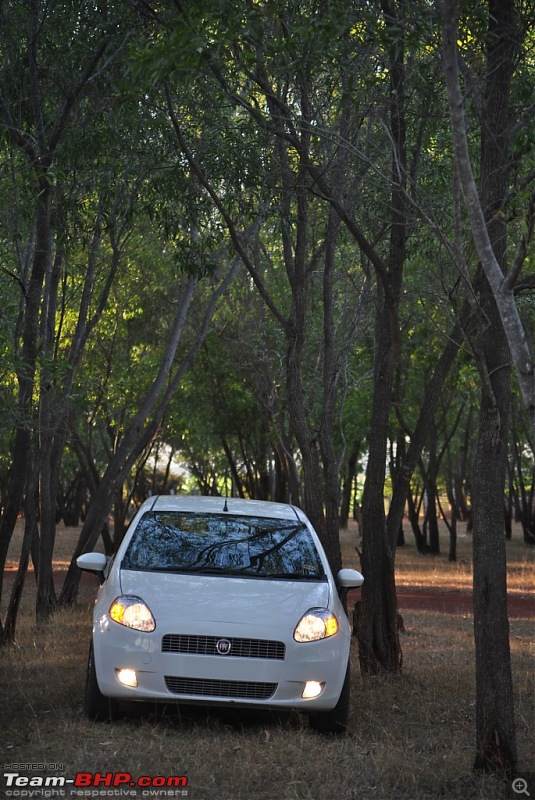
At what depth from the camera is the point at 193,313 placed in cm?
2523

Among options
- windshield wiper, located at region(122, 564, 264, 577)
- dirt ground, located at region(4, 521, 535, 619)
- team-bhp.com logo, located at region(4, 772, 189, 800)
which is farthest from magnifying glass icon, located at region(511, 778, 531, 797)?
dirt ground, located at region(4, 521, 535, 619)

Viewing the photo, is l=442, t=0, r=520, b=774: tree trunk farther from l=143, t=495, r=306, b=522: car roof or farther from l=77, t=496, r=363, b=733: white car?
l=143, t=495, r=306, b=522: car roof

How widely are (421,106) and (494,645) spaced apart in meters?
5.13

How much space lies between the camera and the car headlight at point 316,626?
23.6ft

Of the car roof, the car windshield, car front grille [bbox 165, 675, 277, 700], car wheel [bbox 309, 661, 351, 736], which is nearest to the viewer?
car front grille [bbox 165, 675, 277, 700]

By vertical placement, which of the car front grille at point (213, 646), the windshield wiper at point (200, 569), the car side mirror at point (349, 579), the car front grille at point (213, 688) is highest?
the windshield wiper at point (200, 569)

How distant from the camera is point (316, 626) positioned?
7277 millimetres

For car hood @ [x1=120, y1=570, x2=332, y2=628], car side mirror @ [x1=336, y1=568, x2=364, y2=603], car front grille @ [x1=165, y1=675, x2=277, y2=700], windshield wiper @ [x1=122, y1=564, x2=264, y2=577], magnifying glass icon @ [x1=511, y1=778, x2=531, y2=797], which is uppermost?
windshield wiper @ [x1=122, y1=564, x2=264, y2=577]

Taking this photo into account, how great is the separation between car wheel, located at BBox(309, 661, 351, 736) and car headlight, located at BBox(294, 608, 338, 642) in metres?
0.35

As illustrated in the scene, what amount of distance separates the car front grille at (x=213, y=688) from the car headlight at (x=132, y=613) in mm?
368

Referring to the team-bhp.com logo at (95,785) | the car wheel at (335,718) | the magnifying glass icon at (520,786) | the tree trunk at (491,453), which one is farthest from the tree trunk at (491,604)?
the team-bhp.com logo at (95,785)

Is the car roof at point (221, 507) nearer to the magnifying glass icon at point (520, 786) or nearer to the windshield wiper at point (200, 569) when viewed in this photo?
the windshield wiper at point (200, 569)

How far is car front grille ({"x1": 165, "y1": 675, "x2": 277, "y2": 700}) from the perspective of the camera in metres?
7.03

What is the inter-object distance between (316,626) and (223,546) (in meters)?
1.14
